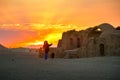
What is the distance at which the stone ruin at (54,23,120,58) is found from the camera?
43.4 m

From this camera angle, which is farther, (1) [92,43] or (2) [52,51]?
(2) [52,51]

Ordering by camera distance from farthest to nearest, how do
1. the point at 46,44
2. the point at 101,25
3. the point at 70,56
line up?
the point at 101,25 < the point at 70,56 < the point at 46,44

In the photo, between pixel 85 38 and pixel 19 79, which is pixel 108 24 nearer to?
pixel 85 38

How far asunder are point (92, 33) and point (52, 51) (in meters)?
9.26

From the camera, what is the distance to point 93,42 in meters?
45.0

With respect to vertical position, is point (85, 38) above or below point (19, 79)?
above

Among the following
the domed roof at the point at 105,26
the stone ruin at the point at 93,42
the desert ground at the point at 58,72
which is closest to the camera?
the desert ground at the point at 58,72

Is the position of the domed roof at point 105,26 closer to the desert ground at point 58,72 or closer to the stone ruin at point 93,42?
the stone ruin at point 93,42

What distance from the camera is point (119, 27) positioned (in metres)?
54.8

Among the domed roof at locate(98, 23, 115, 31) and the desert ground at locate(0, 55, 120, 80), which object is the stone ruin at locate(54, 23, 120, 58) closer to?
the domed roof at locate(98, 23, 115, 31)

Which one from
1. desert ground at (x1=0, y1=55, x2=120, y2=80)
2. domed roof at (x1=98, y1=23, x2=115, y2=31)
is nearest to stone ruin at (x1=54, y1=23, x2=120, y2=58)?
domed roof at (x1=98, y1=23, x2=115, y2=31)

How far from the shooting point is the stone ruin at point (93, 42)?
43375 millimetres

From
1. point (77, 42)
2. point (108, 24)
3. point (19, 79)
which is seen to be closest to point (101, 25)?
point (108, 24)

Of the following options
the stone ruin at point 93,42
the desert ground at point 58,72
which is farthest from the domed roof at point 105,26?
the desert ground at point 58,72
